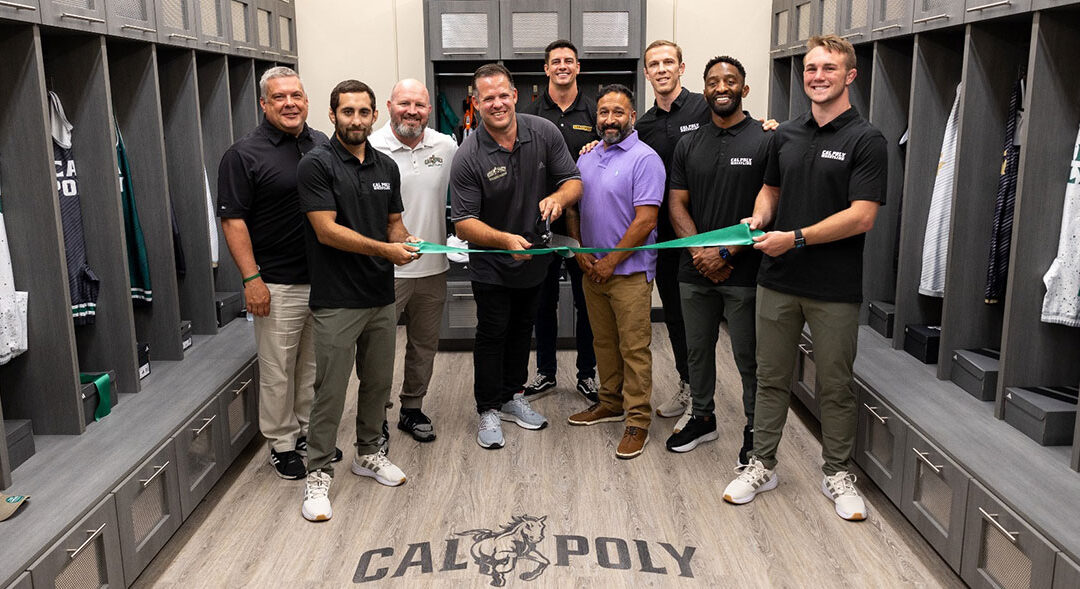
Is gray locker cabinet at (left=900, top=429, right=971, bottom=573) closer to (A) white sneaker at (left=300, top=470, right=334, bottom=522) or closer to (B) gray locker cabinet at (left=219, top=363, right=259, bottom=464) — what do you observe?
(A) white sneaker at (left=300, top=470, right=334, bottom=522)

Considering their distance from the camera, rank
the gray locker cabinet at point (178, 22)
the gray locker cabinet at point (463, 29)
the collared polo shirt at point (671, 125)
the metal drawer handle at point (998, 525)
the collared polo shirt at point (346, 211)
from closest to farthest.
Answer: the metal drawer handle at point (998, 525) → the collared polo shirt at point (346, 211) → the gray locker cabinet at point (178, 22) → the collared polo shirt at point (671, 125) → the gray locker cabinet at point (463, 29)

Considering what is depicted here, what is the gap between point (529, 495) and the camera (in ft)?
11.0

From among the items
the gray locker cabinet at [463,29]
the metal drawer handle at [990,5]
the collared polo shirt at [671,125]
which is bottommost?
the collared polo shirt at [671,125]

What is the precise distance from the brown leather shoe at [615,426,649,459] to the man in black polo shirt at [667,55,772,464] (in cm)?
35

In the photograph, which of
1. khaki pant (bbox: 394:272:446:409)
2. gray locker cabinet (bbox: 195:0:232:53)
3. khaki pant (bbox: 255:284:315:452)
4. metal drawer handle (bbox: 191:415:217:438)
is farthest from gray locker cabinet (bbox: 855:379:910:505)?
gray locker cabinet (bbox: 195:0:232:53)

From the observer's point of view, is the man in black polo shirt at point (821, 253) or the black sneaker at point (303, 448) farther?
the black sneaker at point (303, 448)

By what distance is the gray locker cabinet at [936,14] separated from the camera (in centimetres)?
322

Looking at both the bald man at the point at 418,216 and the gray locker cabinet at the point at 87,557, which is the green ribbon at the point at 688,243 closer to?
the bald man at the point at 418,216

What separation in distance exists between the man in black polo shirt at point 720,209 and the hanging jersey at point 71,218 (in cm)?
226

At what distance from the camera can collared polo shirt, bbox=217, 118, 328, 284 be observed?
3225 millimetres

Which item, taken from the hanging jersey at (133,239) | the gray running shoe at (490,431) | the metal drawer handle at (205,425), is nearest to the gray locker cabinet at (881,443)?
the gray running shoe at (490,431)

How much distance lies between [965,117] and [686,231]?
1118mm

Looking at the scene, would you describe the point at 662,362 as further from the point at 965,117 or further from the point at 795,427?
the point at 965,117

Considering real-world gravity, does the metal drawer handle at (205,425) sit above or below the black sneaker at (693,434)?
above
